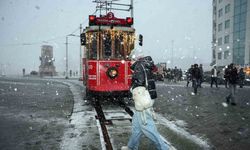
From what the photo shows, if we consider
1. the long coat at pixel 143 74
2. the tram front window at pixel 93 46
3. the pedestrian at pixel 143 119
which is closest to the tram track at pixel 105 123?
the pedestrian at pixel 143 119

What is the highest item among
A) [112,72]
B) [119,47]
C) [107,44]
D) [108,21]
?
[108,21]

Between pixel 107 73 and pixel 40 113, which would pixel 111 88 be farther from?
pixel 40 113

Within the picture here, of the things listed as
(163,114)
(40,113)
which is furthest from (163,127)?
(40,113)

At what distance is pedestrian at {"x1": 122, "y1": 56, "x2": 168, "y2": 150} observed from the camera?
187 inches

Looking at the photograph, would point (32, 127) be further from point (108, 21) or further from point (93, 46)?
point (108, 21)

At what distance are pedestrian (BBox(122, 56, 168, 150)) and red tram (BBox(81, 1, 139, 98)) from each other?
6.66 m

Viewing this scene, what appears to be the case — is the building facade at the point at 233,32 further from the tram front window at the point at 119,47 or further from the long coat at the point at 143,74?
the long coat at the point at 143,74

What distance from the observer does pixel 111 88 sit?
11.8 m

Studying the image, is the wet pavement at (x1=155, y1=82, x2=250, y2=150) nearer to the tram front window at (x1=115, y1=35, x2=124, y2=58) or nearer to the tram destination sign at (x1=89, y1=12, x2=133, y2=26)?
the tram front window at (x1=115, y1=35, x2=124, y2=58)

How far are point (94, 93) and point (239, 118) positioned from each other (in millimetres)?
5900

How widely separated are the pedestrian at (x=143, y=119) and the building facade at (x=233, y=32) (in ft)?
153

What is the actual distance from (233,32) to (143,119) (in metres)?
55.0

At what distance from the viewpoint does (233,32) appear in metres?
54.7

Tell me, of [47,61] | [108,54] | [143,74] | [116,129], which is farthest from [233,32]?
[143,74]
